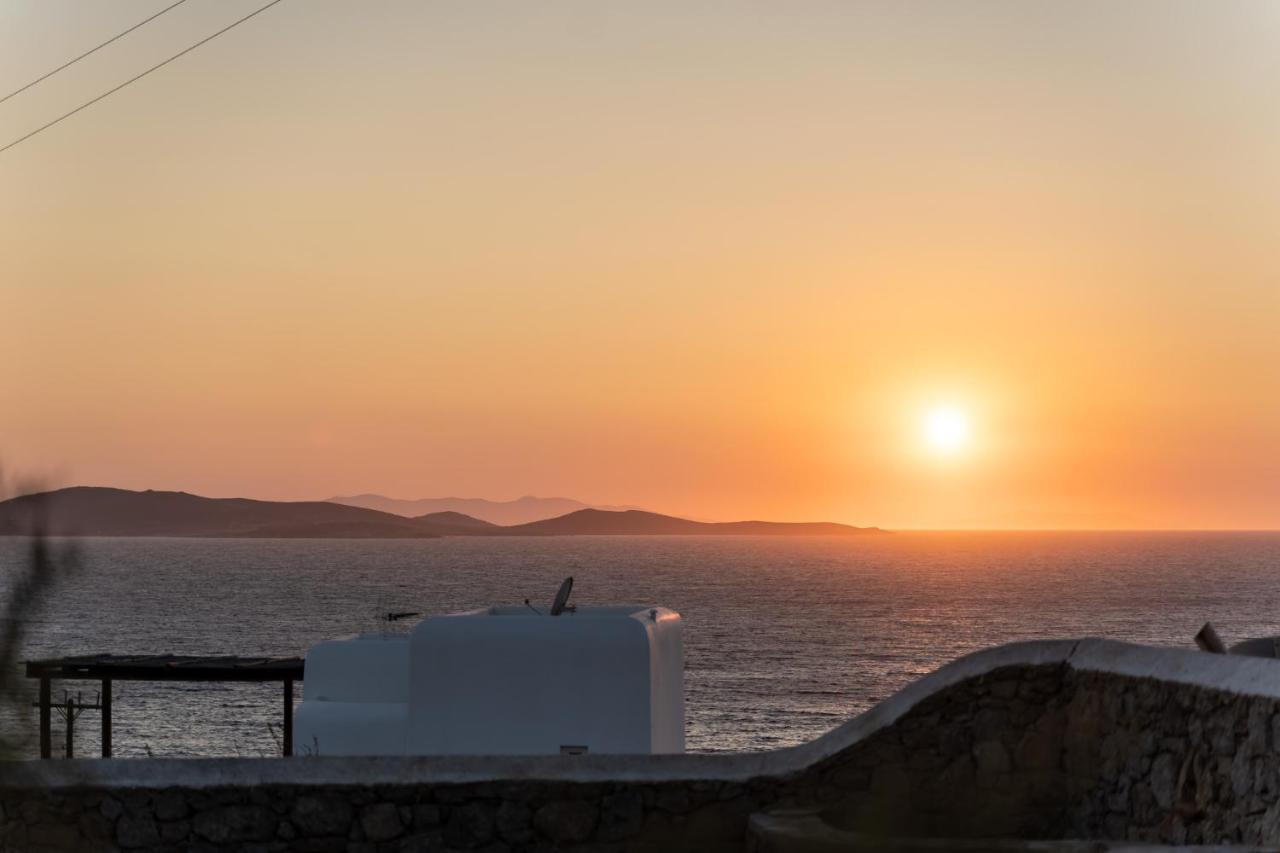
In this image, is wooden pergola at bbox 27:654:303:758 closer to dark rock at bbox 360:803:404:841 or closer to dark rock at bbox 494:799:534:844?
dark rock at bbox 360:803:404:841

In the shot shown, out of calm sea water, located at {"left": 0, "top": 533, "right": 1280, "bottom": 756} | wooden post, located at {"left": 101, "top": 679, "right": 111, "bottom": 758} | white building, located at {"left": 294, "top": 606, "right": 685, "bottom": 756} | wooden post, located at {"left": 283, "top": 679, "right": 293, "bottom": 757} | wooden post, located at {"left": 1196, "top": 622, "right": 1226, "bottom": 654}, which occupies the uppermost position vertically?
wooden post, located at {"left": 1196, "top": 622, "right": 1226, "bottom": 654}

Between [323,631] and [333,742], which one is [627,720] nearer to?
[333,742]

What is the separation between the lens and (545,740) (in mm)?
16719

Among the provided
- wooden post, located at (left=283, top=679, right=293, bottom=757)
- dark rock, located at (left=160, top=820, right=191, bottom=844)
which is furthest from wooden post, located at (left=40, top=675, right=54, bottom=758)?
wooden post, located at (left=283, top=679, right=293, bottom=757)

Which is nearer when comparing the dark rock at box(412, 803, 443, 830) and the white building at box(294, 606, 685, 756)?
the dark rock at box(412, 803, 443, 830)

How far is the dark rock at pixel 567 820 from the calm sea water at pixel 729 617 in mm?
36140

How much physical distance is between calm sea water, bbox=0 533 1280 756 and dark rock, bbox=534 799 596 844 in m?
36.1

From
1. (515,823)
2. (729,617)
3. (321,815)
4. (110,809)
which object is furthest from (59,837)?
(729,617)

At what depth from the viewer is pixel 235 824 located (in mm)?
8008

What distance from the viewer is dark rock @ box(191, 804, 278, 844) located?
800cm

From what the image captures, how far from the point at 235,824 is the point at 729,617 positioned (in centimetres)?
10738

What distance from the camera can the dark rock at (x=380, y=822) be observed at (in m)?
8.01

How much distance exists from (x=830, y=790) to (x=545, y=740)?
9124 mm

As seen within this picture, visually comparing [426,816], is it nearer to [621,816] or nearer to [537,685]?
[621,816]
